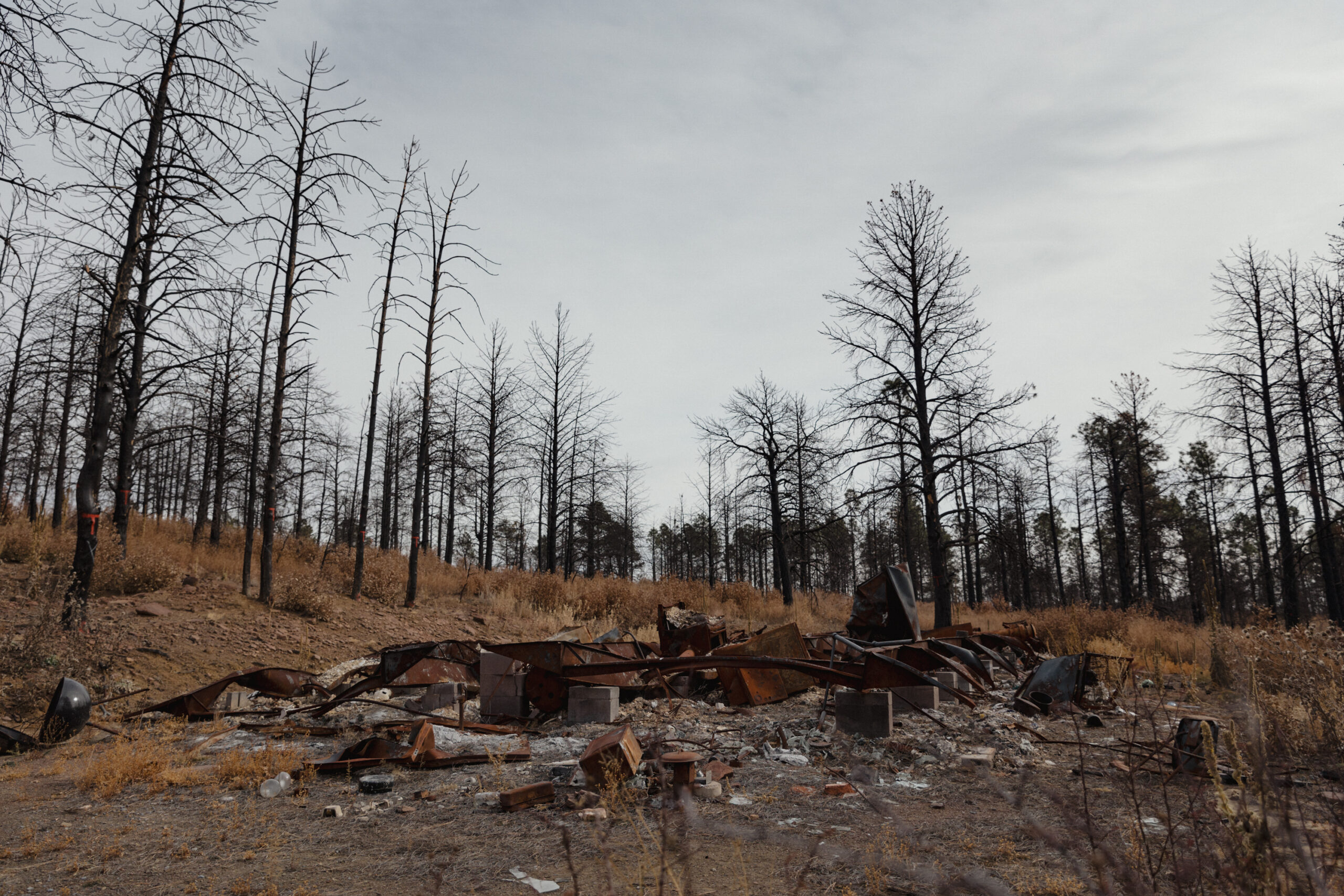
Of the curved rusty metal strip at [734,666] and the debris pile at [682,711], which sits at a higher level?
the curved rusty metal strip at [734,666]

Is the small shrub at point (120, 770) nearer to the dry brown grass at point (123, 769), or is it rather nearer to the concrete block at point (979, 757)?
the dry brown grass at point (123, 769)

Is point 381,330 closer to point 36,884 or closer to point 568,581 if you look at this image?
point 568,581

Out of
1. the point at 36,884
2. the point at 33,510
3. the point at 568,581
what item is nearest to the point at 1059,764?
the point at 36,884

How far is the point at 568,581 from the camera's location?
1936cm

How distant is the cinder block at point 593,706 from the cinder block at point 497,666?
24.8 inches

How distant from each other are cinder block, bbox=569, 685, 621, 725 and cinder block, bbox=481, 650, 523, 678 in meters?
0.63

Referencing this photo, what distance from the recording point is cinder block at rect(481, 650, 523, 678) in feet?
18.8

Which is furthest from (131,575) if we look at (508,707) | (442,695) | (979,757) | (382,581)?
(979,757)

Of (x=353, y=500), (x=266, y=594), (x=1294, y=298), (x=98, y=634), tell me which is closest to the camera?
(x=98, y=634)

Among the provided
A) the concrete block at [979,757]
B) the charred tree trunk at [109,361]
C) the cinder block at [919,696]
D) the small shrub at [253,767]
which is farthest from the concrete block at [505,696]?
the charred tree trunk at [109,361]

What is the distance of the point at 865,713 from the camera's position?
477 centimetres

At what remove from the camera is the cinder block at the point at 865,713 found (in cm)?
469

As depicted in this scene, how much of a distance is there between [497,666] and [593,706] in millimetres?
905

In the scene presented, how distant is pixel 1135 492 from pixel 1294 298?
1302 centimetres
